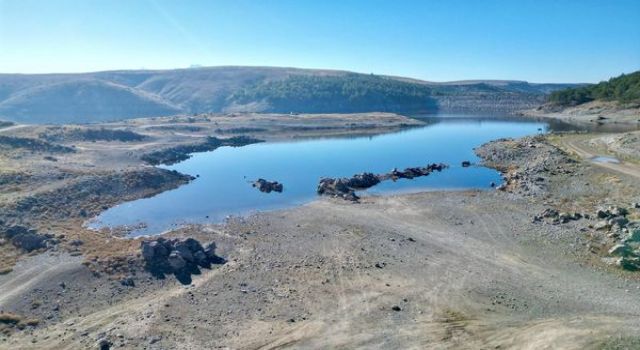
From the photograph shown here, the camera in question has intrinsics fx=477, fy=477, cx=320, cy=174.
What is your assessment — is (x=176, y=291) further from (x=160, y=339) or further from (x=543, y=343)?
(x=543, y=343)

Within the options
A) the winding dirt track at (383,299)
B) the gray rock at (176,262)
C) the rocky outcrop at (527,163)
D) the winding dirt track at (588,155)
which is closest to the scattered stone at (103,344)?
the winding dirt track at (383,299)

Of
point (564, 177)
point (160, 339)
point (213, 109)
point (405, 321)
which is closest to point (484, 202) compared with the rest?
point (564, 177)

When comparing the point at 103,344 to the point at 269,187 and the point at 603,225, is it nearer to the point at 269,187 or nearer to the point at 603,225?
the point at 603,225

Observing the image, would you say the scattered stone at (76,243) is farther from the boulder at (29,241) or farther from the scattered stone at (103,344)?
the scattered stone at (103,344)

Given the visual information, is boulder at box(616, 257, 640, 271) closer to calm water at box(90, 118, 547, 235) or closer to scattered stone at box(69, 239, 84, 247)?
calm water at box(90, 118, 547, 235)

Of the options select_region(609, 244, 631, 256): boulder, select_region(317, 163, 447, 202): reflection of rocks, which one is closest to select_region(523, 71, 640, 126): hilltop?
select_region(317, 163, 447, 202): reflection of rocks

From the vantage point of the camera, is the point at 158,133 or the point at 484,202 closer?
the point at 484,202
